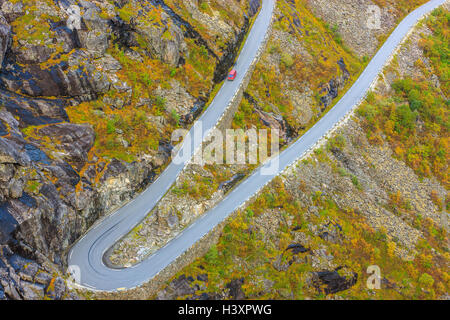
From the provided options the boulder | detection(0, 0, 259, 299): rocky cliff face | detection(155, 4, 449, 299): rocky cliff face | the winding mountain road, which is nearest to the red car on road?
the winding mountain road

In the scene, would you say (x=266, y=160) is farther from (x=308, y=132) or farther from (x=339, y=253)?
(x=339, y=253)

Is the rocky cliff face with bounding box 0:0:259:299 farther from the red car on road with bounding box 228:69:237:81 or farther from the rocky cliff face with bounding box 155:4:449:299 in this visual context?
the rocky cliff face with bounding box 155:4:449:299

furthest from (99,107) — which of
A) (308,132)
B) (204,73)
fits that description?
(308,132)

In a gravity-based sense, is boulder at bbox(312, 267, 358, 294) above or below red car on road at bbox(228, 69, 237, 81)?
below

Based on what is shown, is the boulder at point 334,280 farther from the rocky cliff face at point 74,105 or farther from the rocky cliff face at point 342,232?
the rocky cliff face at point 74,105

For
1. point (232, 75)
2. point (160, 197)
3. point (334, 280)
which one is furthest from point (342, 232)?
point (232, 75)

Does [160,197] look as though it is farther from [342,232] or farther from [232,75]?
[232,75]
